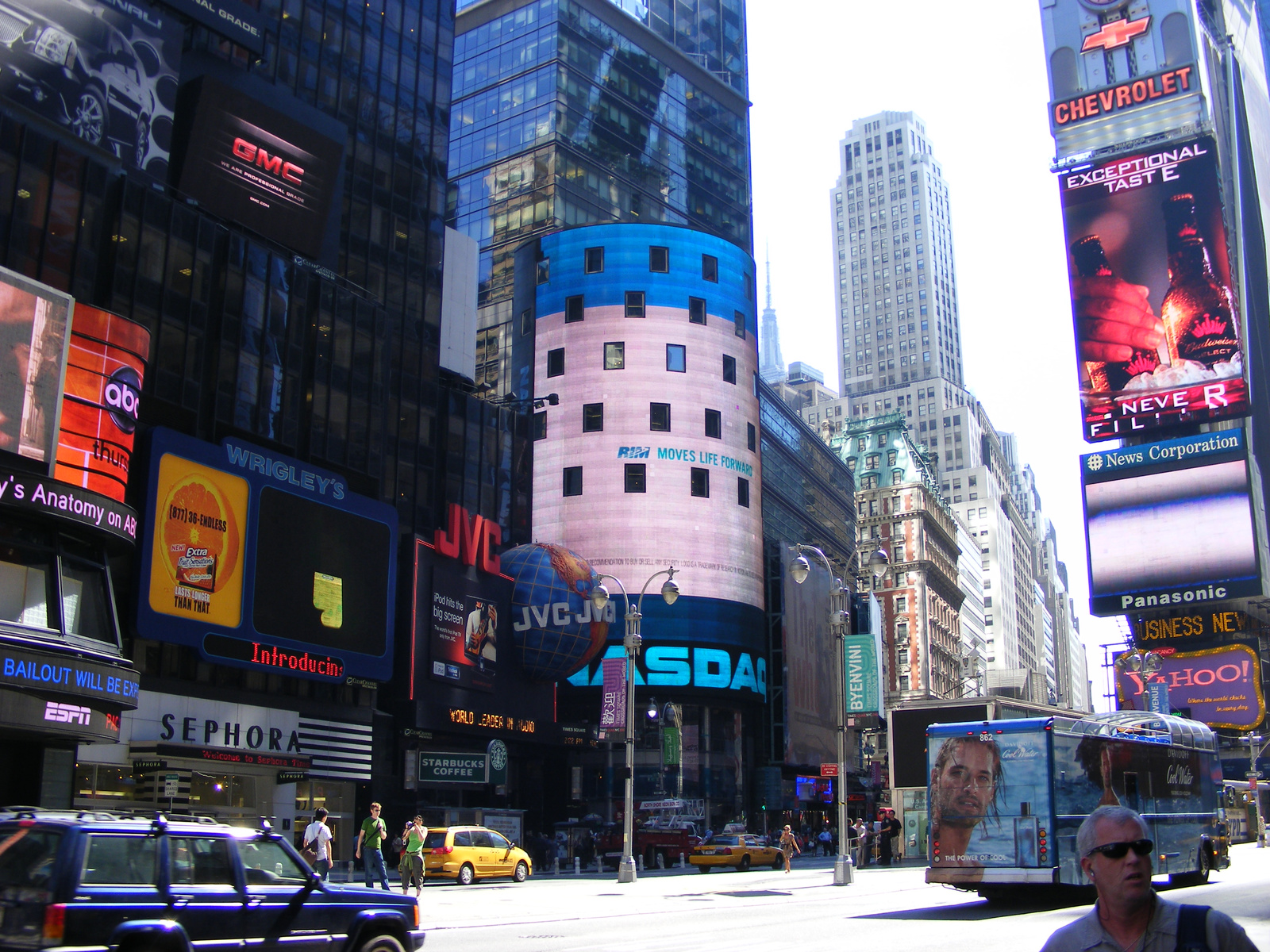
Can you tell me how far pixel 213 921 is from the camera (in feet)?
36.6

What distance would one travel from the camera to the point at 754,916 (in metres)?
23.9

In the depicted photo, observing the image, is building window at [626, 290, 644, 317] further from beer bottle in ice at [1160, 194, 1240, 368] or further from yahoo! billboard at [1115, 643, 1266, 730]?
beer bottle in ice at [1160, 194, 1240, 368]

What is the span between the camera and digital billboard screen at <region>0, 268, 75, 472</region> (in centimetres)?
3058

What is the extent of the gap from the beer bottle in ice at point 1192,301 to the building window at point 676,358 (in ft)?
166

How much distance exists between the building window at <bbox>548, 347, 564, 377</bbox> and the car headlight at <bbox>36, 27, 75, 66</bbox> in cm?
3802

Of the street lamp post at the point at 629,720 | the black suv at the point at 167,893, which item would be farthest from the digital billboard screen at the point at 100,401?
the black suv at the point at 167,893

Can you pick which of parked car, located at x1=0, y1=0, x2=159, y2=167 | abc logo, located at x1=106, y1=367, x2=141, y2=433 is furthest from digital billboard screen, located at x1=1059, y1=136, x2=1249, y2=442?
abc logo, located at x1=106, y1=367, x2=141, y2=433

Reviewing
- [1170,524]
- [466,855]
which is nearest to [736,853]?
[466,855]

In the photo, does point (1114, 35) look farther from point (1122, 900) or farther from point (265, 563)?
point (1122, 900)

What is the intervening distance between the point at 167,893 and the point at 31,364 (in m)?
24.7

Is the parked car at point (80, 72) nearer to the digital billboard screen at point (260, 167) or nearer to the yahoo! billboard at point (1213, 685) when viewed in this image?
the digital billboard screen at point (260, 167)

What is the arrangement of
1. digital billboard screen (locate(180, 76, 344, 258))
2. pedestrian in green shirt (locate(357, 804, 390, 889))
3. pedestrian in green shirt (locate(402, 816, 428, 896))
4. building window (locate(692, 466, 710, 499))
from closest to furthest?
pedestrian in green shirt (locate(357, 804, 390, 889)) < pedestrian in green shirt (locate(402, 816, 428, 896)) < digital billboard screen (locate(180, 76, 344, 258)) < building window (locate(692, 466, 710, 499))

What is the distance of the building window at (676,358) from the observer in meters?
75.6

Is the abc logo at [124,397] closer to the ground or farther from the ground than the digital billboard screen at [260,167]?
closer to the ground
